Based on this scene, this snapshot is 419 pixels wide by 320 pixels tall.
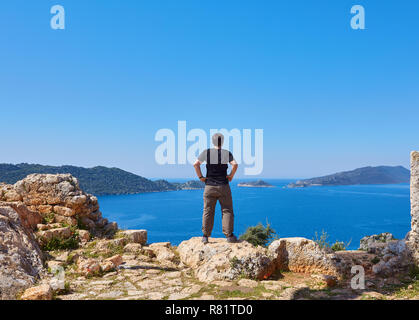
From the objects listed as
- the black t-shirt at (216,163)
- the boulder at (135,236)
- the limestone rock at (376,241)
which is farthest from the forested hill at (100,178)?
the limestone rock at (376,241)

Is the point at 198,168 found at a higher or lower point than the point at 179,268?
higher

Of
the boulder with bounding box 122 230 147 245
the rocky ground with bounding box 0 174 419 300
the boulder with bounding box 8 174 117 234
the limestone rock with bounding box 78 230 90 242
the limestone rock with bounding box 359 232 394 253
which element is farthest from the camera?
the boulder with bounding box 8 174 117 234

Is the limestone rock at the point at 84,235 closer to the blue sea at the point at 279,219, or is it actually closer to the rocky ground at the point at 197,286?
the rocky ground at the point at 197,286

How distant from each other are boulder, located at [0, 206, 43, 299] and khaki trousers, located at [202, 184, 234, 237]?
12.7 feet

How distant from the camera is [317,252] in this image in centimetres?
644

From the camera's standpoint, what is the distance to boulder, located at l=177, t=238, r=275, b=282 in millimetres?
5660

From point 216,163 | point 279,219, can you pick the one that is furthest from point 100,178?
point 216,163

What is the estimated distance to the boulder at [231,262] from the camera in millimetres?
5660

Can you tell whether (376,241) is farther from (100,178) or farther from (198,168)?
(100,178)

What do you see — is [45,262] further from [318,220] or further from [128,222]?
[318,220]

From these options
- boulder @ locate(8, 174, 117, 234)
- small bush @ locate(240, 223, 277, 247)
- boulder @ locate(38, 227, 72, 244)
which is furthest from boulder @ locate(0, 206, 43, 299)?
small bush @ locate(240, 223, 277, 247)

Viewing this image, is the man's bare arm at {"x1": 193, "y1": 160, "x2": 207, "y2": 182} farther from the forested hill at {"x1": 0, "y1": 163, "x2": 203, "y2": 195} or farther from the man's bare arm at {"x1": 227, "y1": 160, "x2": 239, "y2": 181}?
the forested hill at {"x1": 0, "y1": 163, "x2": 203, "y2": 195}

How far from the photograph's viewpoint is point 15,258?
5.52 meters

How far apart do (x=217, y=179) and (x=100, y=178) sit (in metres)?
116
